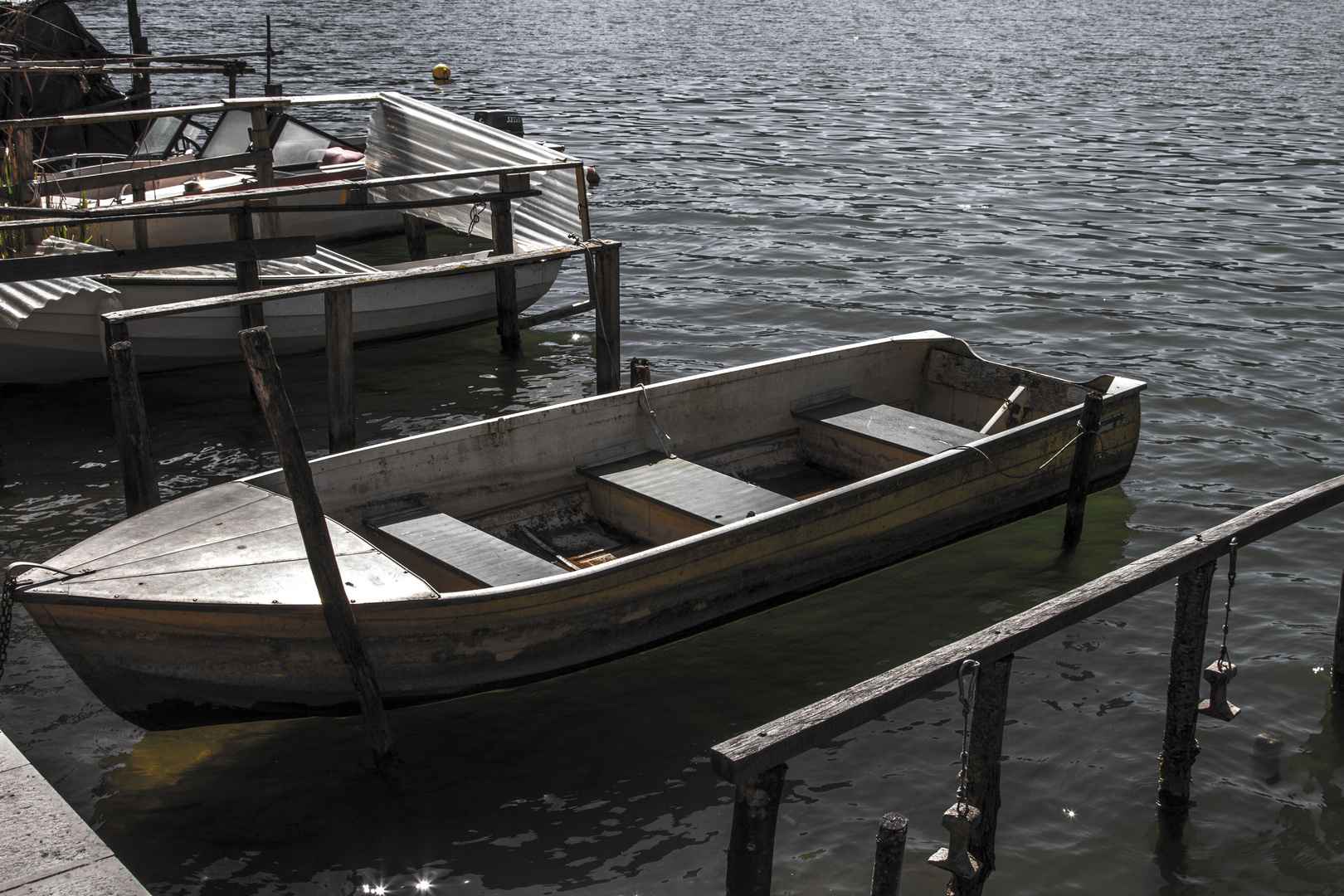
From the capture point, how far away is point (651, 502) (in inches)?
333

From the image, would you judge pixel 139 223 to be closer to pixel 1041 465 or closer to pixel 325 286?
pixel 325 286

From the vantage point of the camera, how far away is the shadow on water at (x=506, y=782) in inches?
247

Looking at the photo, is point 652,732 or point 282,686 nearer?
point 282,686

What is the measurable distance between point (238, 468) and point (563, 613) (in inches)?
210

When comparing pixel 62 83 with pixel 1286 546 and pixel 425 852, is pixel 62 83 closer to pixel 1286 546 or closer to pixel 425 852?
pixel 425 852

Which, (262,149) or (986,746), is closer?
(986,746)

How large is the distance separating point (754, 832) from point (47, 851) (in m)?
2.92

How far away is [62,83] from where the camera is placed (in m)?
21.0

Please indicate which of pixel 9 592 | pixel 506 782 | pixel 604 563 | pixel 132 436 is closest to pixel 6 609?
pixel 9 592

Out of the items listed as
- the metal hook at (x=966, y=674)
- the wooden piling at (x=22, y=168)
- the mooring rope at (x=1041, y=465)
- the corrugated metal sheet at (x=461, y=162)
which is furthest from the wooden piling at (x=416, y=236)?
the metal hook at (x=966, y=674)

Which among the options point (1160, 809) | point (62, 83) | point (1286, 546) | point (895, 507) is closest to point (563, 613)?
point (895, 507)

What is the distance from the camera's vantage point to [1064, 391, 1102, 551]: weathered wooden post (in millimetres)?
9250

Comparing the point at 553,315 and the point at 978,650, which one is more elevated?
the point at 978,650

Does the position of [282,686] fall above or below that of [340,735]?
above
